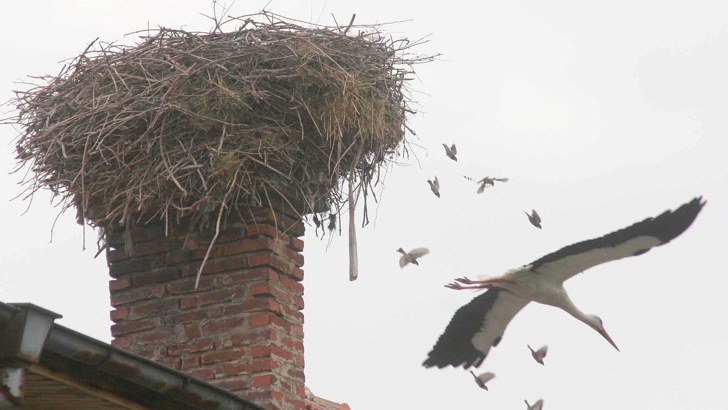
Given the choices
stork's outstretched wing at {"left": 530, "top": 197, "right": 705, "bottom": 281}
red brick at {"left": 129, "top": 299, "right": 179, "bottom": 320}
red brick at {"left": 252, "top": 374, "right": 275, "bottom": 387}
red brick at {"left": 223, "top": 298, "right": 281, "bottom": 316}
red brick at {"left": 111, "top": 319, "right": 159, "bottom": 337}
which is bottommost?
red brick at {"left": 252, "top": 374, "right": 275, "bottom": 387}

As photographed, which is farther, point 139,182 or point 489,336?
point 489,336

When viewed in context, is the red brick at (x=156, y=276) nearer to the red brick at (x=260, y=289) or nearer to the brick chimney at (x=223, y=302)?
the brick chimney at (x=223, y=302)

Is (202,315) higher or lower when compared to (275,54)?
lower

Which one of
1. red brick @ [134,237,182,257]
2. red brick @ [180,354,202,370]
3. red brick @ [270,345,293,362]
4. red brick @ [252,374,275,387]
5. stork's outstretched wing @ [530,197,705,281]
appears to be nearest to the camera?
red brick @ [252,374,275,387]

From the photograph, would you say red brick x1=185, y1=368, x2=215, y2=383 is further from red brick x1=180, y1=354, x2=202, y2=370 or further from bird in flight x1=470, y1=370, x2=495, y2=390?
bird in flight x1=470, y1=370, x2=495, y2=390

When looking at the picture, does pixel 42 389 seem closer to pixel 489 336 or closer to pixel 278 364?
pixel 278 364

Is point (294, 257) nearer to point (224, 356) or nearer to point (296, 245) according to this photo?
point (296, 245)

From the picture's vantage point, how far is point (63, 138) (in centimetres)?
630

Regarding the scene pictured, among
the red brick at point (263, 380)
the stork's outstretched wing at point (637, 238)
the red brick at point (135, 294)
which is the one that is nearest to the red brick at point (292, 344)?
the red brick at point (263, 380)

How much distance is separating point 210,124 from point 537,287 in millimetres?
2375

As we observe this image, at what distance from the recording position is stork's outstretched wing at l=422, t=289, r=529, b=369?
7785 mm

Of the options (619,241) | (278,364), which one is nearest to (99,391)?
(278,364)

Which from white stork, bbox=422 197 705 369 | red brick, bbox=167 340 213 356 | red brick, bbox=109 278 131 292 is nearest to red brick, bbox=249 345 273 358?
red brick, bbox=167 340 213 356

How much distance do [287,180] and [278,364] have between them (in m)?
0.94
